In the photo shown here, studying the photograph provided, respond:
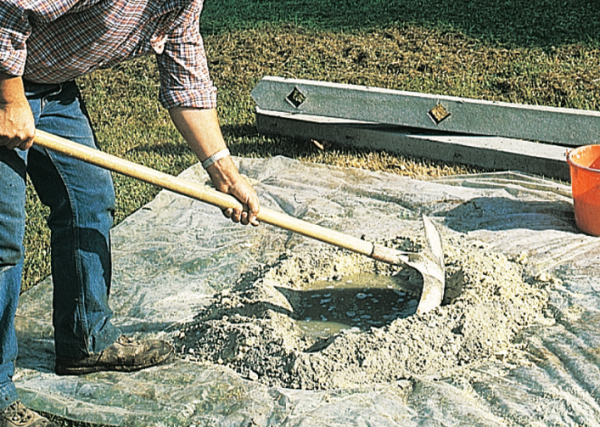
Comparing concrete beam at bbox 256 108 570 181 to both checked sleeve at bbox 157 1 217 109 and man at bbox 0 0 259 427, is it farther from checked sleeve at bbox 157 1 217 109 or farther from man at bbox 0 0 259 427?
checked sleeve at bbox 157 1 217 109

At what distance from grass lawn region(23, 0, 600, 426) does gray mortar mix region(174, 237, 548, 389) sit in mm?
1130

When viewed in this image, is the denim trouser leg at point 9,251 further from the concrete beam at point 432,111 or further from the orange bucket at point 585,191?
the concrete beam at point 432,111

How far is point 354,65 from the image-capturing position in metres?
6.70

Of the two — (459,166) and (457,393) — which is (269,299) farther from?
(459,166)

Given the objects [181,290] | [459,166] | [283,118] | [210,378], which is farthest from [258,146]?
[210,378]

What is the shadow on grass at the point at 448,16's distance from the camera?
7059 mm

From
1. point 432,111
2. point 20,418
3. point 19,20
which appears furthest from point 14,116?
point 432,111

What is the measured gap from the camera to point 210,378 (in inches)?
108

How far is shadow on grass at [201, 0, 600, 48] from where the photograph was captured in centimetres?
706

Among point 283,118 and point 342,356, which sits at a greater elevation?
point 283,118

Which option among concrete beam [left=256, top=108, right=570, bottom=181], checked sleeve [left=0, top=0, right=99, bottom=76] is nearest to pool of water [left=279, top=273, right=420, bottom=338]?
A: concrete beam [left=256, top=108, right=570, bottom=181]

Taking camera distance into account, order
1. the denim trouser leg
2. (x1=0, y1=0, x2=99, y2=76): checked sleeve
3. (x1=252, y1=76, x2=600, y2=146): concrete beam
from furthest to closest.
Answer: (x1=252, y1=76, x2=600, y2=146): concrete beam → the denim trouser leg → (x1=0, y1=0, x2=99, y2=76): checked sleeve

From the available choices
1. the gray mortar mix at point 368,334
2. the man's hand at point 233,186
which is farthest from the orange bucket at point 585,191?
the man's hand at point 233,186

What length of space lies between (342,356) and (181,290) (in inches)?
39.1
